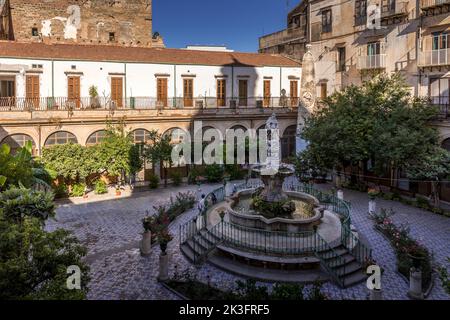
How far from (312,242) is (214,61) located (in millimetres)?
21265

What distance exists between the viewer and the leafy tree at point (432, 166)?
1956 centimetres

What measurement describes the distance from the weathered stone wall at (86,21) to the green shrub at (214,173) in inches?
616

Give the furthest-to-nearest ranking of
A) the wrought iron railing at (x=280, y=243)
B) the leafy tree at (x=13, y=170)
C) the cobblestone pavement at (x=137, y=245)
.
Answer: the leafy tree at (x=13, y=170)
the wrought iron railing at (x=280, y=243)
the cobblestone pavement at (x=137, y=245)

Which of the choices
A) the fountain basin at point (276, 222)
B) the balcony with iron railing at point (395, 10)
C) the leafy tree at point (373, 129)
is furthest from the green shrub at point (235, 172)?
the balcony with iron railing at point (395, 10)

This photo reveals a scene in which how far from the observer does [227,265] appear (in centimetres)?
1328

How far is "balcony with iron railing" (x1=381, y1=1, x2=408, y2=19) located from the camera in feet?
85.9

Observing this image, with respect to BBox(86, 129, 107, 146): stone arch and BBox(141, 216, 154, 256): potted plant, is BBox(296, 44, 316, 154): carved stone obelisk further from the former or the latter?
BBox(141, 216, 154, 256): potted plant

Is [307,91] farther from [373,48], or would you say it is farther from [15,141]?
[15,141]

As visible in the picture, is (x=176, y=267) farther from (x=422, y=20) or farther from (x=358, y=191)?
(x=422, y=20)

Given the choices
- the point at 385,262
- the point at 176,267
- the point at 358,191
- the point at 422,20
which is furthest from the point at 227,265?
the point at 422,20

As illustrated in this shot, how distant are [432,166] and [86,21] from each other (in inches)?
1216

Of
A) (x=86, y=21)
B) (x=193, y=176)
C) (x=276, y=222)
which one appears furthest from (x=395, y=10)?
(x=86, y=21)

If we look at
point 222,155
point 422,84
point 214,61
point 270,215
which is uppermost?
point 214,61

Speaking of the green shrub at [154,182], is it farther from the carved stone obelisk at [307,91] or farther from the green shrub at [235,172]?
the carved stone obelisk at [307,91]
